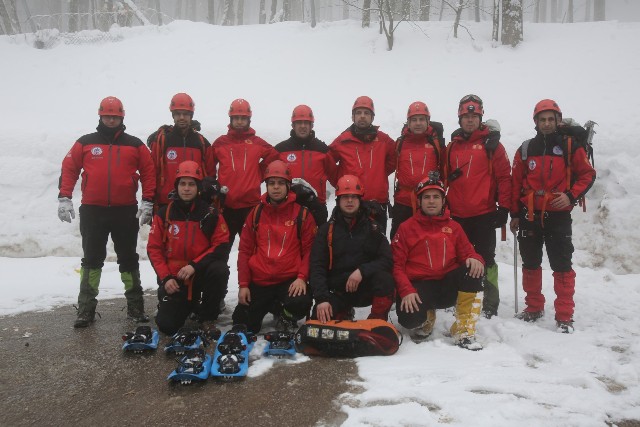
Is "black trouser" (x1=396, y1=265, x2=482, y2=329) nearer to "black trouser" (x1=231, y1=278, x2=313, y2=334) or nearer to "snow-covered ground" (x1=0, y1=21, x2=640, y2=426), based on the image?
"snow-covered ground" (x1=0, y1=21, x2=640, y2=426)

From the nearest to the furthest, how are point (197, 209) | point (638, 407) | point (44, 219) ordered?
point (638, 407), point (197, 209), point (44, 219)

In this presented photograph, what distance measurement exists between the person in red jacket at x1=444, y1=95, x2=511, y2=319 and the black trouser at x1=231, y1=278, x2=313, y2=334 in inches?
89.2

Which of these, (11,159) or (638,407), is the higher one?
(11,159)

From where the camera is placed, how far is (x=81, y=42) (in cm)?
1734

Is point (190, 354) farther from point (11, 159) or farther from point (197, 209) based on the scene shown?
point (11, 159)

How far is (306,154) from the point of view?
19.3 ft

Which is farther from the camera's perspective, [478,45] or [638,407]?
[478,45]

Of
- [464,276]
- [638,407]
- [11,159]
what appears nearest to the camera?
[638,407]

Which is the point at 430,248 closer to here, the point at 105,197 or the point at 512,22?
the point at 105,197

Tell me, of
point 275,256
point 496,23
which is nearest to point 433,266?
point 275,256

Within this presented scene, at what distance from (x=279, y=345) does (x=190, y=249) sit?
1.66 metres


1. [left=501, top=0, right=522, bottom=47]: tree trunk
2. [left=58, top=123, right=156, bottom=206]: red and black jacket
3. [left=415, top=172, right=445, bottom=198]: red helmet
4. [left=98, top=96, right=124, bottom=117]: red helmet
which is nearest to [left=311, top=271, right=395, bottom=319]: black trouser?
[left=415, top=172, right=445, bottom=198]: red helmet

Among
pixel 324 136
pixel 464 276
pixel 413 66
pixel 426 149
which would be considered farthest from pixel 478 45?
pixel 464 276

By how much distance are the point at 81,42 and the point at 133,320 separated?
15.6m
